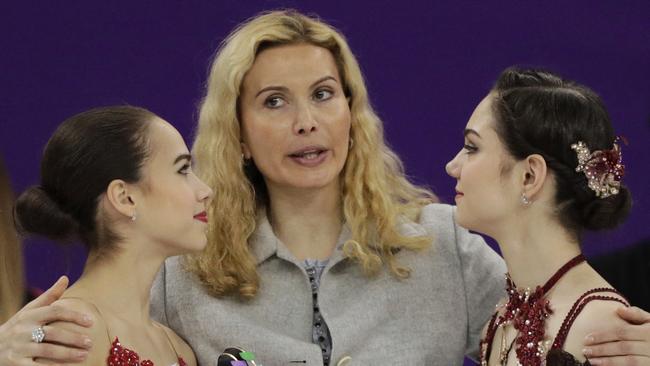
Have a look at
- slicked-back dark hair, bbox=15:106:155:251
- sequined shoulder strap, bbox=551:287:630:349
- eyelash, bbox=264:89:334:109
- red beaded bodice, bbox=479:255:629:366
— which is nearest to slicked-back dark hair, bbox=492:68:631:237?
red beaded bodice, bbox=479:255:629:366

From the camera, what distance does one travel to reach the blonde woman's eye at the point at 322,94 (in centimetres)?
346

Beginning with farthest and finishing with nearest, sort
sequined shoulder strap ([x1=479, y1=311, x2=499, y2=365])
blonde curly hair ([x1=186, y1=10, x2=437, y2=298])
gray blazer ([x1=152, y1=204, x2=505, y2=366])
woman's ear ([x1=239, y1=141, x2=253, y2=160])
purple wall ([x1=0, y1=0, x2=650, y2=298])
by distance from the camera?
purple wall ([x1=0, y1=0, x2=650, y2=298]) → woman's ear ([x1=239, y1=141, x2=253, y2=160]) → blonde curly hair ([x1=186, y1=10, x2=437, y2=298]) → gray blazer ([x1=152, y1=204, x2=505, y2=366]) → sequined shoulder strap ([x1=479, y1=311, x2=499, y2=365])

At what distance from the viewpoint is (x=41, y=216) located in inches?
115

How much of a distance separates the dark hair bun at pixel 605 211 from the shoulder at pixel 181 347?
1.04m

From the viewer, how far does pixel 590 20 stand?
449cm

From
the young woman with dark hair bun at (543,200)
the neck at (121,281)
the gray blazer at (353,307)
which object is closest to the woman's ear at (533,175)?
the young woman with dark hair bun at (543,200)

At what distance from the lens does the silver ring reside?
2.73 m

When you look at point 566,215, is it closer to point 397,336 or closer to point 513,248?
point 513,248

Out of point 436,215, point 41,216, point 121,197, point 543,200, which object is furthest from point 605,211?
point 41,216

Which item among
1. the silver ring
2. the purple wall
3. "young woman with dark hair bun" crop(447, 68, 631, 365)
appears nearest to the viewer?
the silver ring

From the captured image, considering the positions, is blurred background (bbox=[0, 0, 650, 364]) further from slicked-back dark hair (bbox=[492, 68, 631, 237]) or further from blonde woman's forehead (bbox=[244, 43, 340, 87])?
slicked-back dark hair (bbox=[492, 68, 631, 237])

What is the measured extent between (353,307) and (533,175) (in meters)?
0.65

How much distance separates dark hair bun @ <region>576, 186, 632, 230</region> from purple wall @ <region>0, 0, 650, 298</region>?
151 cm

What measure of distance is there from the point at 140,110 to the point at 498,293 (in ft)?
3.50
